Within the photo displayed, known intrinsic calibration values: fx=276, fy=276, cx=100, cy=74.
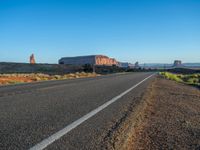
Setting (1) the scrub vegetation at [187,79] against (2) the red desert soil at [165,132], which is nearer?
(2) the red desert soil at [165,132]

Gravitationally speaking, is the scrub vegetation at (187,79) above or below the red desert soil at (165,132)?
below

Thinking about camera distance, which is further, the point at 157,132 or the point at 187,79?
the point at 187,79

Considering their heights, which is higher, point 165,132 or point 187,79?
point 165,132

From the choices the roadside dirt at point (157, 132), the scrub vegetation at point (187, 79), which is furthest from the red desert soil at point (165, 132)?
the scrub vegetation at point (187, 79)

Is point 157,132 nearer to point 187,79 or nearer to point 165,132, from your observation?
point 165,132

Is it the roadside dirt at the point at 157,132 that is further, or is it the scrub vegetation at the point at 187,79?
the scrub vegetation at the point at 187,79

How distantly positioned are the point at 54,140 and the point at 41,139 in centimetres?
24

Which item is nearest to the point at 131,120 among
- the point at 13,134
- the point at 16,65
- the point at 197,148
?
the point at 197,148

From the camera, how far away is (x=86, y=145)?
4477mm

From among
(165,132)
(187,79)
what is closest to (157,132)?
(165,132)

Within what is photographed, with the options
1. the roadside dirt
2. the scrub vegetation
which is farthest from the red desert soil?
the scrub vegetation

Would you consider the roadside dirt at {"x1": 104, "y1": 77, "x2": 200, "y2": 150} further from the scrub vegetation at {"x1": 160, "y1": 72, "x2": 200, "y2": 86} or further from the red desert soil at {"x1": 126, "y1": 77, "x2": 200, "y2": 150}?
the scrub vegetation at {"x1": 160, "y1": 72, "x2": 200, "y2": 86}

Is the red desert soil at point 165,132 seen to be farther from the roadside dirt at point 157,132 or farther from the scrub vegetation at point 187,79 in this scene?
the scrub vegetation at point 187,79

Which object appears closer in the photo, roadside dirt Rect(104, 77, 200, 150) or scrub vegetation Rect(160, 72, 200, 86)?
roadside dirt Rect(104, 77, 200, 150)
